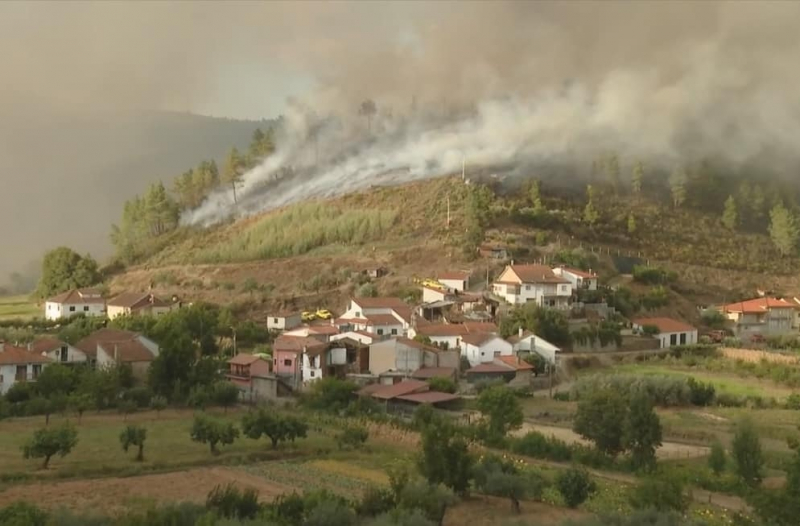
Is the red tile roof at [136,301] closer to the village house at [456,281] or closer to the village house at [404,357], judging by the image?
the village house at [456,281]

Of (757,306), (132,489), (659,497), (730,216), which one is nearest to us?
(659,497)

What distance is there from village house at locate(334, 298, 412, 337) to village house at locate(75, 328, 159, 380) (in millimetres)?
8005

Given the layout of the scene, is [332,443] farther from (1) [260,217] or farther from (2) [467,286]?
(1) [260,217]

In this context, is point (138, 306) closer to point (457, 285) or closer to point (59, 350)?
point (59, 350)

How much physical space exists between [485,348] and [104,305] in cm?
2099

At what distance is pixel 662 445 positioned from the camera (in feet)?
74.6

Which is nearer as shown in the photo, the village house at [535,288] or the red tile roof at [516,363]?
the red tile roof at [516,363]

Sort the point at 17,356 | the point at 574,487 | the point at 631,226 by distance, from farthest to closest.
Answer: the point at 631,226, the point at 17,356, the point at 574,487

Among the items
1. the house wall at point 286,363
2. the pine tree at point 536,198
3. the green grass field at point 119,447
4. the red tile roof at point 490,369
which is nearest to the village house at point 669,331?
the red tile roof at point 490,369

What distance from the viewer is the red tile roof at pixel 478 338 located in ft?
109

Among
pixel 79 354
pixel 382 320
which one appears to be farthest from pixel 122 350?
pixel 382 320

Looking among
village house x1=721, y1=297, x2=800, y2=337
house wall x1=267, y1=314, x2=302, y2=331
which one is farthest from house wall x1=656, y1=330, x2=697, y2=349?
house wall x1=267, y1=314, x2=302, y2=331

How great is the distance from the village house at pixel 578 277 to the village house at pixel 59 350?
2148cm

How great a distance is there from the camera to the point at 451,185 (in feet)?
185
